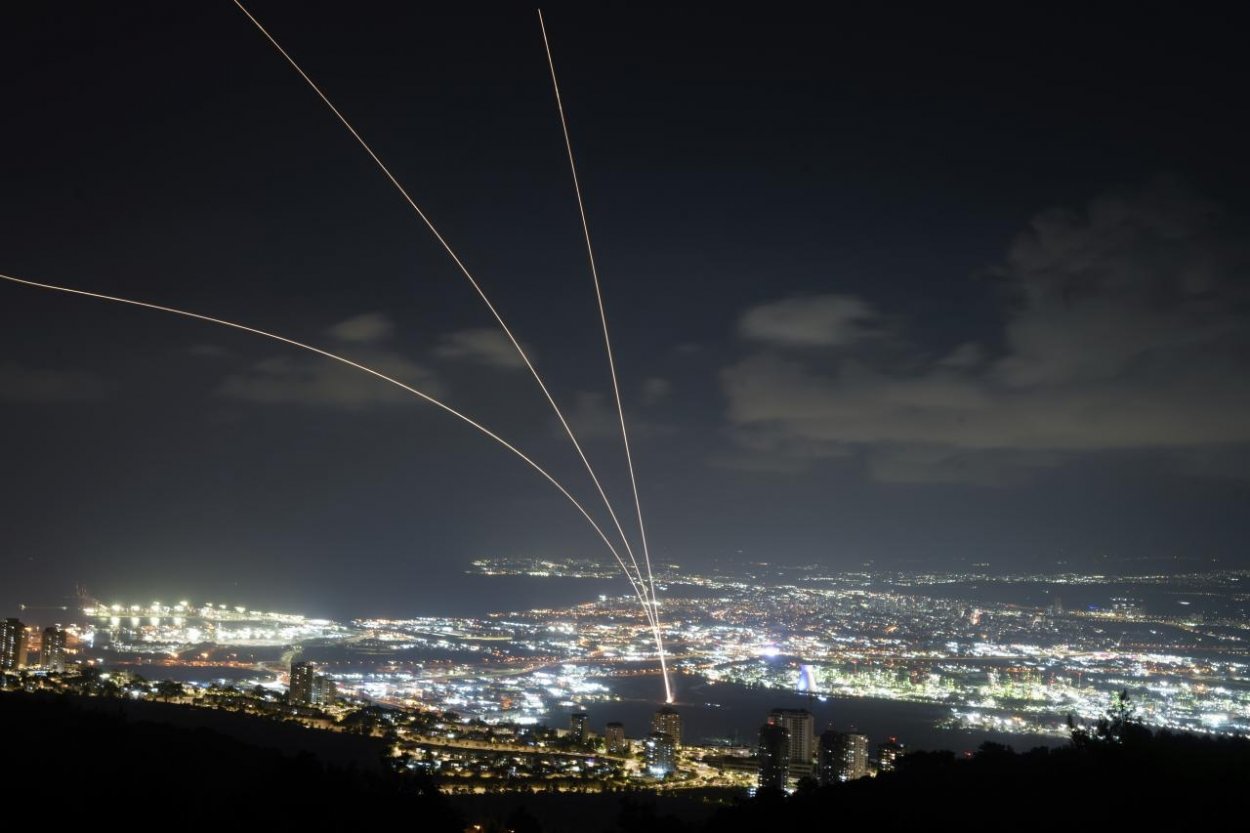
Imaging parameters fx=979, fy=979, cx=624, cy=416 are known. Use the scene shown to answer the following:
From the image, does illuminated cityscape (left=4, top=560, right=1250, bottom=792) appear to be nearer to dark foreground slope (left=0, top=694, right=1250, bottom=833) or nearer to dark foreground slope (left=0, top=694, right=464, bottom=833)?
dark foreground slope (left=0, top=694, right=464, bottom=833)

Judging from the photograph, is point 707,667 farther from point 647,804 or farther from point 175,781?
point 175,781

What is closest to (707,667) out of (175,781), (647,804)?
(647,804)

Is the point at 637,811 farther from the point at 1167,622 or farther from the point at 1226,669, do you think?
the point at 1167,622

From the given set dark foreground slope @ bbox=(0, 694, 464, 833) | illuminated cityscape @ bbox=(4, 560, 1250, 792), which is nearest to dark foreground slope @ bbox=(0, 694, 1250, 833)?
dark foreground slope @ bbox=(0, 694, 464, 833)

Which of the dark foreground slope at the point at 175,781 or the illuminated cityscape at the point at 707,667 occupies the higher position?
the dark foreground slope at the point at 175,781

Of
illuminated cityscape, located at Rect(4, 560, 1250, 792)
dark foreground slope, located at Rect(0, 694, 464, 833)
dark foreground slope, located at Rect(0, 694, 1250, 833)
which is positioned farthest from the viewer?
illuminated cityscape, located at Rect(4, 560, 1250, 792)

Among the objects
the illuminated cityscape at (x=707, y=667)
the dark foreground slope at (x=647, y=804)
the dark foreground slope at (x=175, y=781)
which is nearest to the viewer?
the dark foreground slope at (x=175, y=781)

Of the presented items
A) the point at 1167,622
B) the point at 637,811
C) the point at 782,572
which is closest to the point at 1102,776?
the point at 637,811

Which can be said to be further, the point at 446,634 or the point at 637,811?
the point at 446,634

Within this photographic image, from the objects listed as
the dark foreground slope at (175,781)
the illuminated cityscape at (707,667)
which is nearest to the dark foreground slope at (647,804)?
the dark foreground slope at (175,781)

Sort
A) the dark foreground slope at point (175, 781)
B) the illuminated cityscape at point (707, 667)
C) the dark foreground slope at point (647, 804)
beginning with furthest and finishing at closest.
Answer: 1. the illuminated cityscape at point (707, 667)
2. the dark foreground slope at point (647, 804)
3. the dark foreground slope at point (175, 781)

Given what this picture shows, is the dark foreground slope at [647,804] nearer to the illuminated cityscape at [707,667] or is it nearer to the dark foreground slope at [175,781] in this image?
the dark foreground slope at [175,781]
